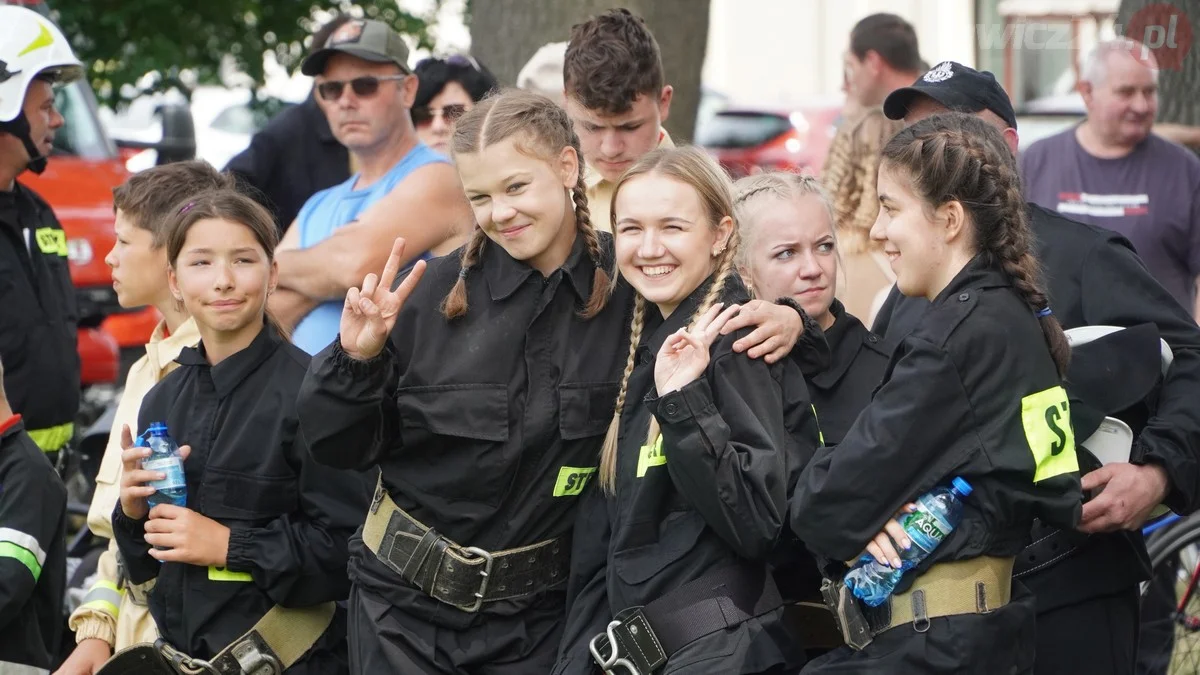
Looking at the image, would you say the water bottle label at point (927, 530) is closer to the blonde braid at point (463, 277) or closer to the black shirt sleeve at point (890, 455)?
the black shirt sleeve at point (890, 455)

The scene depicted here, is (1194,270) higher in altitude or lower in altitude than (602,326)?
lower

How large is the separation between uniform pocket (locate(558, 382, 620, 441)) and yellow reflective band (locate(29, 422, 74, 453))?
290 centimetres

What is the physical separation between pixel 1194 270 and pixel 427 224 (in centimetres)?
334

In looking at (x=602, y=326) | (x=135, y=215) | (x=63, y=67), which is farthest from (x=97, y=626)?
(x=63, y=67)

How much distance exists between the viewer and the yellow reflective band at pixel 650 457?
342 centimetres

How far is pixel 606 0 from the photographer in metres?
6.71

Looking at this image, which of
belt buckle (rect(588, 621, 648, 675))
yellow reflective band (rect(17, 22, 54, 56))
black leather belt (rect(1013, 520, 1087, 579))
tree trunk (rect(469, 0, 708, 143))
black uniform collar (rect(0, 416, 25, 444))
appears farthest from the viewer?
tree trunk (rect(469, 0, 708, 143))

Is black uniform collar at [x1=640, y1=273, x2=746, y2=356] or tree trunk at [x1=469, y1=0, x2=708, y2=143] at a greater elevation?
tree trunk at [x1=469, y1=0, x2=708, y2=143]

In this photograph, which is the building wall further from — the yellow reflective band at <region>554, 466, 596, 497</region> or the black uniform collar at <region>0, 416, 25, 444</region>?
the yellow reflective band at <region>554, 466, 596, 497</region>

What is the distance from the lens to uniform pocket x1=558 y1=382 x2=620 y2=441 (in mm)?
3666

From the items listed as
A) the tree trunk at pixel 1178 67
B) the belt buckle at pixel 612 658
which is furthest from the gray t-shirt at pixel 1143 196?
the belt buckle at pixel 612 658

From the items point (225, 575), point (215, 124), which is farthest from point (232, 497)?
point (215, 124)

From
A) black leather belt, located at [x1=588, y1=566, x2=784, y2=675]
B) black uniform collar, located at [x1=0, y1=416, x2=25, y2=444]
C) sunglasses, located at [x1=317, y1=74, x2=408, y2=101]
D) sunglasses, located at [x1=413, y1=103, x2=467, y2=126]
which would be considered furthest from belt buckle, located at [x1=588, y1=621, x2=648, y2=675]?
sunglasses, located at [x1=413, y1=103, x2=467, y2=126]

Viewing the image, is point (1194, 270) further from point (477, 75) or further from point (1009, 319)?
point (1009, 319)
